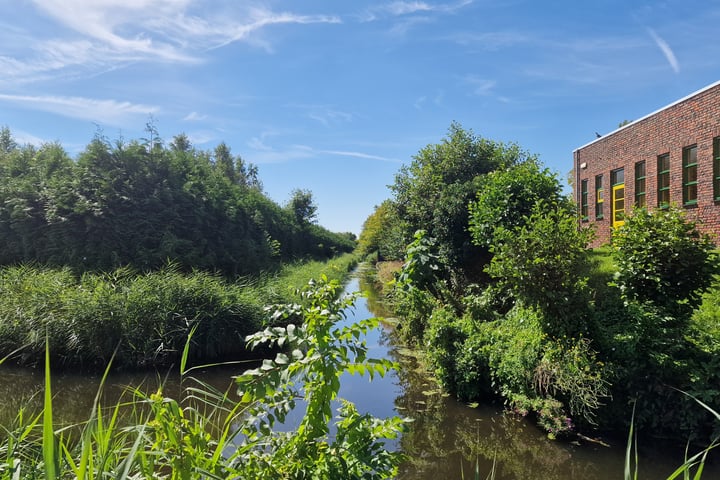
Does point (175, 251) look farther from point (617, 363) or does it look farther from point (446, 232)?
point (617, 363)

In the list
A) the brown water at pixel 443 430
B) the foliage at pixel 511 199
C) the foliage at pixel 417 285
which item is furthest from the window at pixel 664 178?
the brown water at pixel 443 430

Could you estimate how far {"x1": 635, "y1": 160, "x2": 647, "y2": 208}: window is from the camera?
1284 centimetres

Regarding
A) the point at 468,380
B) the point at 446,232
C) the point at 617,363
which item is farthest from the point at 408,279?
the point at 617,363

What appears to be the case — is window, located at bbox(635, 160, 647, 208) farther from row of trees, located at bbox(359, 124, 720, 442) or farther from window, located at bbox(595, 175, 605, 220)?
row of trees, located at bbox(359, 124, 720, 442)

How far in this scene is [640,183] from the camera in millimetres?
12953

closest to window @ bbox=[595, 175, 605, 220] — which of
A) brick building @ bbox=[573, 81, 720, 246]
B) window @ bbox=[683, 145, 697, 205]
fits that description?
brick building @ bbox=[573, 81, 720, 246]

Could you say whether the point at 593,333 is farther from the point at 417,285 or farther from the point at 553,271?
the point at 417,285

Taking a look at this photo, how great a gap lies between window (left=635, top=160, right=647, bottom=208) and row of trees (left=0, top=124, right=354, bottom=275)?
42.4 ft

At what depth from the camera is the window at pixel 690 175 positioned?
1057cm

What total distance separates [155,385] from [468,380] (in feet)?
15.3

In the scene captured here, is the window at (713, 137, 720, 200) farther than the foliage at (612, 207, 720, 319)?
Yes

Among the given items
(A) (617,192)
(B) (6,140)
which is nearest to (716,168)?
(A) (617,192)

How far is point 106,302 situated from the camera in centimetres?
712

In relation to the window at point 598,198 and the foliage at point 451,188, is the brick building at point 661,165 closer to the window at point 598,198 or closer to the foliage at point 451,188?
the window at point 598,198
